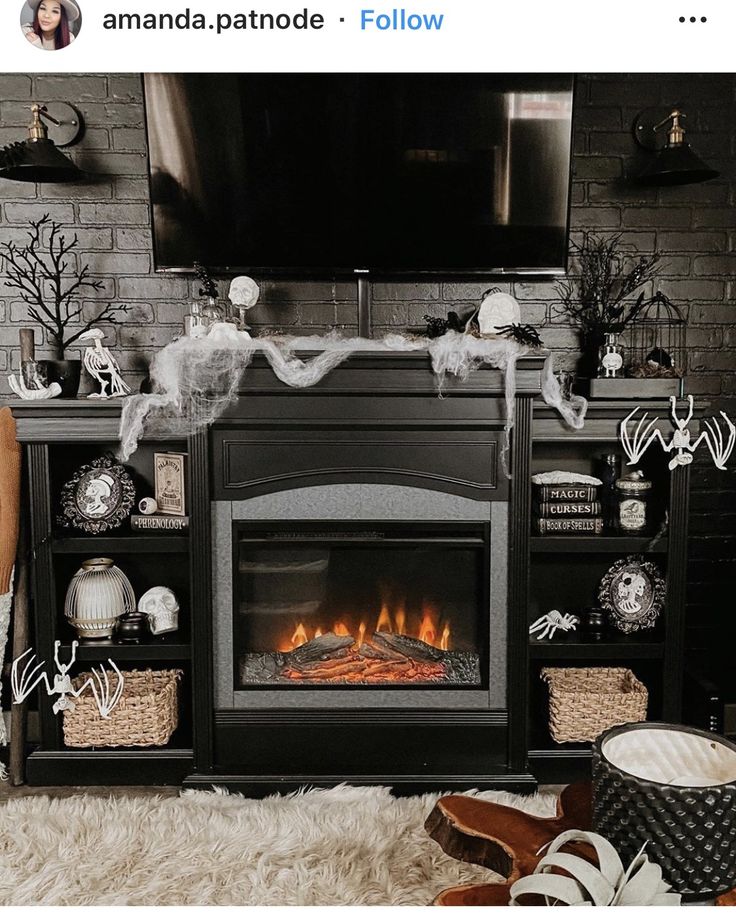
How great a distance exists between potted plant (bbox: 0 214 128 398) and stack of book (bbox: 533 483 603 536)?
1.36m

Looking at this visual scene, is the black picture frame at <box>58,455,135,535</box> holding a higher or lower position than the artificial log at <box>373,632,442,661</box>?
higher

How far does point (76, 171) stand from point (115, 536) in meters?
1.00

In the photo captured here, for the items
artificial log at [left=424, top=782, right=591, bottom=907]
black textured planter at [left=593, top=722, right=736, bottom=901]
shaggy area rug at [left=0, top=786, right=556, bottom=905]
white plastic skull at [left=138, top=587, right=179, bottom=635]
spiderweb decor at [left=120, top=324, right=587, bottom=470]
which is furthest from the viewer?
white plastic skull at [left=138, top=587, right=179, bottom=635]

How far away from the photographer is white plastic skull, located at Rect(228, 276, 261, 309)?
2.11 meters

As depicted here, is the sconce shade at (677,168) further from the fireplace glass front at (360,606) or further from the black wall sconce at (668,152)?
the fireplace glass front at (360,606)

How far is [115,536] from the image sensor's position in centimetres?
209

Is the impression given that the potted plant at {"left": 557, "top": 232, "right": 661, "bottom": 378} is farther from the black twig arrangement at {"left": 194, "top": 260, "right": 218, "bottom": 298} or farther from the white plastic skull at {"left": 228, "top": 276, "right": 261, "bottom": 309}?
the black twig arrangement at {"left": 194, "top": 260, "right": 218, "bottom": 298}

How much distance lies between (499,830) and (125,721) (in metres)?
1.39

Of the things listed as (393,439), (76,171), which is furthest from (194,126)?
(393,439)

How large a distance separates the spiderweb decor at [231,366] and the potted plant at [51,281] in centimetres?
51
